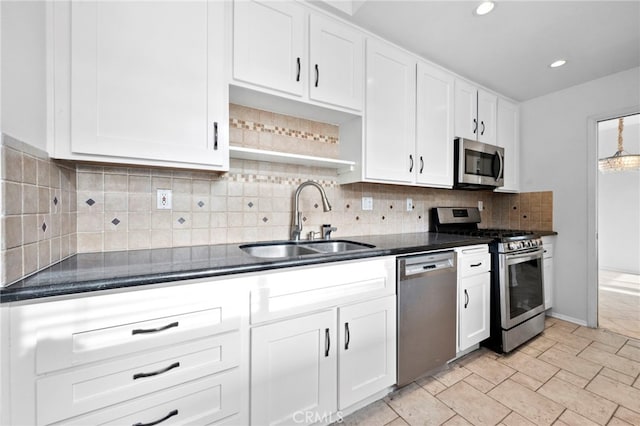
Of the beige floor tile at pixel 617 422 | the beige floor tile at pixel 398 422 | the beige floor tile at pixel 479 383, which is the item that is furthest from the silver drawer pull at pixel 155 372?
the beige floor tile at pixel 617 422

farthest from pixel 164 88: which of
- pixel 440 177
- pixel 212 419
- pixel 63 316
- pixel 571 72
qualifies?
pixel 571 72

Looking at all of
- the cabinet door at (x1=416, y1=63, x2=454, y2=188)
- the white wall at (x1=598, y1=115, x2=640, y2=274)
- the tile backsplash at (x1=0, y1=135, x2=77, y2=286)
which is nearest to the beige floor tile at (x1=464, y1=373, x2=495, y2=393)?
the cabinet door at (x1=416, y1=63, x2=454, y2=188)

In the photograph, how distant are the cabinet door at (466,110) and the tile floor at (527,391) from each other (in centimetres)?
194

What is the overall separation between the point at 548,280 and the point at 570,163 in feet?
4.12

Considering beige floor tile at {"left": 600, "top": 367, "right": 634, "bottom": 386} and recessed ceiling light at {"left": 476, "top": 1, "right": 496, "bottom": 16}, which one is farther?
beige floor tile at {"left": 600, "top": 367, "right": 634, "bottom": 386}

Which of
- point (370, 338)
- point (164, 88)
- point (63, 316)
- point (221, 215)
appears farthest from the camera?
point (221, 215)

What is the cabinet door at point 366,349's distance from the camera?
1377 millimetres

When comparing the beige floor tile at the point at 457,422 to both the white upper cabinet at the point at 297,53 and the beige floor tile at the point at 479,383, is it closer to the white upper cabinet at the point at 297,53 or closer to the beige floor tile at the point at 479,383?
the beige floor tile at the point at 479,383

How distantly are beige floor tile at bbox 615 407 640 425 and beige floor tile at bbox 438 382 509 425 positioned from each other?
2.00ft

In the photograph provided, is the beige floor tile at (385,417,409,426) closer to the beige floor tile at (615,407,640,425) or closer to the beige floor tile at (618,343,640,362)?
the beige floor tile at (615,407,640,425)

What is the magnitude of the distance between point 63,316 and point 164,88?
3.31 feet

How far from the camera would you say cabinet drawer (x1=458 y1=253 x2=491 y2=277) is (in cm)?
193

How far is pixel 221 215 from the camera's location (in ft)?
5.47

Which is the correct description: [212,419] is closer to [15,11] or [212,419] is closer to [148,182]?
[148,182]
